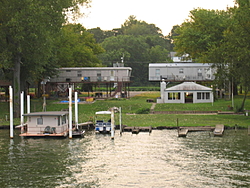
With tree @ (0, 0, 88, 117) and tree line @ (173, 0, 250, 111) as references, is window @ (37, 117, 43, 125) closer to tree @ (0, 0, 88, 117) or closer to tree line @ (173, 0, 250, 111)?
tree @ (0, 0, 88, 117)

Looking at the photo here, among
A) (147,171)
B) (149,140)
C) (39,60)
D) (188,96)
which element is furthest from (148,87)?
(147,171)

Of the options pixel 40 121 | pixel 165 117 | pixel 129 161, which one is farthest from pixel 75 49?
pixel 129 161

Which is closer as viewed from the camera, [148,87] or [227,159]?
[227,159]

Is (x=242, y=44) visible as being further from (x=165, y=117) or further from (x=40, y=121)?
(x=40, y=121)

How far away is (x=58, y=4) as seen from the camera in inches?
2430

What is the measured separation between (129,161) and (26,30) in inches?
1243

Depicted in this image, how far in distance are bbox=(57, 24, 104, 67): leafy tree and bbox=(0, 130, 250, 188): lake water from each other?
50.3 metres

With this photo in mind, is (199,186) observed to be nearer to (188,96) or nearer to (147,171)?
(147,171)

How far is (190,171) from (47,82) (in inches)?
2662

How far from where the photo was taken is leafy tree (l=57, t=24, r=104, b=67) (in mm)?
95425

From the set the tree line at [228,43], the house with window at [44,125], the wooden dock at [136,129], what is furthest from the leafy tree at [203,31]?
the house with window at [44,125]

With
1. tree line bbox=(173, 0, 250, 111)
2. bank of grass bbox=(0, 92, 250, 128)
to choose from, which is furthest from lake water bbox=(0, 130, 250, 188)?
tree line bbox=(173, 0, 250, 111)

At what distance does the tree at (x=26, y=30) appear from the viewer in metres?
→ 57.1

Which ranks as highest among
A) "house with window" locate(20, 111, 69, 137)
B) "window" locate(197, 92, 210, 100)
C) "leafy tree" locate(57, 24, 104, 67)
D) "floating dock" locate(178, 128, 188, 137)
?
"leafy tree" locate(57, 24, 104, 67)
